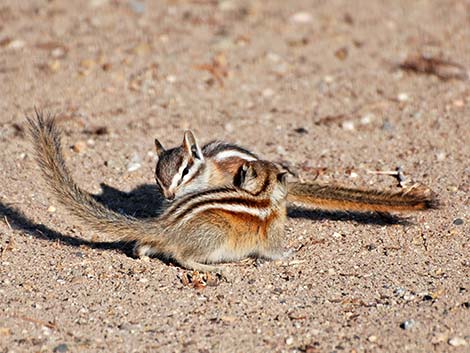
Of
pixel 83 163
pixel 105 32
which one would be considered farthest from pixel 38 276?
pixel 105 32

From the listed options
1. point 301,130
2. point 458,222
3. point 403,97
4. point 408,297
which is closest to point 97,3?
point 301,130

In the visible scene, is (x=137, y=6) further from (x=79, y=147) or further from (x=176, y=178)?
(x=176, y=178)

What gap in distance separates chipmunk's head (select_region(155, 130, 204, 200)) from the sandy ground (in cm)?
53

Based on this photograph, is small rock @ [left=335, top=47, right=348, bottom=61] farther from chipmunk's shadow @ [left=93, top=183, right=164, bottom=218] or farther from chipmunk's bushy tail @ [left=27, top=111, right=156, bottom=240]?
chipmunk's bushy tail @ [left=27, top=111, right=156, bottom=240]

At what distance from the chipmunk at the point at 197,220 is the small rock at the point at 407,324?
3.73ft

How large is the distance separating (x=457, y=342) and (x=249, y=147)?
3421 mm

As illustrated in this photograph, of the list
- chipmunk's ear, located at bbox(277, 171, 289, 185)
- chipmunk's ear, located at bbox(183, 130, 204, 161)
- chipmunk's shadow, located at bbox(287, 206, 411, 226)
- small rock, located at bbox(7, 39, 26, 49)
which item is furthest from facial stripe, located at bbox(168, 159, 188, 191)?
small rock, located at bbox(7, 39, 26, 49)

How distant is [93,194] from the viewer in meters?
7.14

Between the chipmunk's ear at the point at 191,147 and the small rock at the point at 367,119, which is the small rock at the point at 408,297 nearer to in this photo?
the chipmunk's ear at the point at 191,147

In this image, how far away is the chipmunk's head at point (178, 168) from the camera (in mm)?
6336

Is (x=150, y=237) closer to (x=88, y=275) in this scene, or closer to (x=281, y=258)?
(x=88, y=275)

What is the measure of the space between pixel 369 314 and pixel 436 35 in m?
5.69

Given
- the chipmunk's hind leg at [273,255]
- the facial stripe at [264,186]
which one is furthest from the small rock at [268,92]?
the chipmunk's hind leg at [273,255]

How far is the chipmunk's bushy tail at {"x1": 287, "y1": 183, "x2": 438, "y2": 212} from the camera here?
6.07 meters
